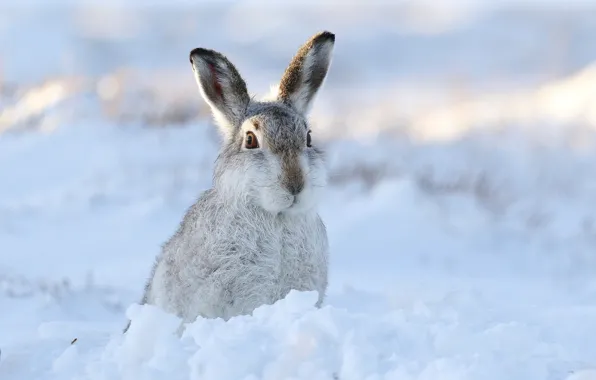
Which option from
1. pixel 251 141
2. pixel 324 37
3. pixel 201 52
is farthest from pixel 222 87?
pixel 324 37

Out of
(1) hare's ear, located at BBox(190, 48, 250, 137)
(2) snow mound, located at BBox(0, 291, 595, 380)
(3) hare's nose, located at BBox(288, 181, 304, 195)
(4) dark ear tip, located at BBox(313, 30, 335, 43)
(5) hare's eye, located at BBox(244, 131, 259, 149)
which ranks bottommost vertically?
(2) snow mound, located at BBox(0, 291, 595, 380)

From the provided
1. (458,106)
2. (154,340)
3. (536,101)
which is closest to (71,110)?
(458,106)

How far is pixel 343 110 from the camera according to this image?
50.4 feet

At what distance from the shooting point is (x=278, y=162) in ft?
14.3

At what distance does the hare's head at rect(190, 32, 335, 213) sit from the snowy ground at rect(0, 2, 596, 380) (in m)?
0.80

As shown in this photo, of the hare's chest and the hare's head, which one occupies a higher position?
the hare's head

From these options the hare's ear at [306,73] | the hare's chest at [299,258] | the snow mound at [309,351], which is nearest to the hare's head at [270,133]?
the hare's ear at [306,73]

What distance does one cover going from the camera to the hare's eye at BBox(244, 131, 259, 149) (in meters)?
4.54

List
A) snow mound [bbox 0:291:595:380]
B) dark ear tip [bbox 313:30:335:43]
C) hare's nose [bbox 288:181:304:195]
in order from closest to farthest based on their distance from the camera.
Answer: snow mound [bbox 0:291:595:380] → hare's nose [bbox 288:181:304:195] → dark ear tip [bbox 313:30:335:43]

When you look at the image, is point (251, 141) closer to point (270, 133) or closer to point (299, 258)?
point (270, 133)

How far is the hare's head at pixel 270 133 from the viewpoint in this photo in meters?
4.34

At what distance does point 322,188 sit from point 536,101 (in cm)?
1108

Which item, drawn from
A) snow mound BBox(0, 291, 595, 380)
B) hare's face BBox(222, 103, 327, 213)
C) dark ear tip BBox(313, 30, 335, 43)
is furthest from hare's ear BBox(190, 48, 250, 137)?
snow mound BBox(0, 291, 595, 380)

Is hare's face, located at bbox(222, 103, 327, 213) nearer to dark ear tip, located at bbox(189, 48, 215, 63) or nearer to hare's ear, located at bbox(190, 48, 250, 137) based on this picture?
hare's ear, located at bbox(190, 48, 250, 137)
